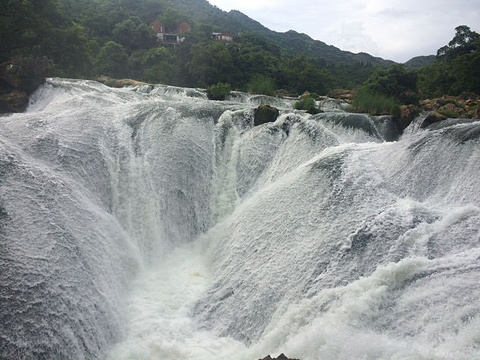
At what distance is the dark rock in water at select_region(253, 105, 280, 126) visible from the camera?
1342 cm

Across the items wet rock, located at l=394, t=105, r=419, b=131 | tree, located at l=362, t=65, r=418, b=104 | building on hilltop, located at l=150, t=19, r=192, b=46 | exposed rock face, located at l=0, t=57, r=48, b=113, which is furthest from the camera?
building on hilltop, located at l=150, t=19, r=192, b=46

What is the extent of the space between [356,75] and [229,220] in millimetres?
49826

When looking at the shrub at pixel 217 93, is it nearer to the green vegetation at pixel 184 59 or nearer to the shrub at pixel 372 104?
the green vegetation at pixel 184 59

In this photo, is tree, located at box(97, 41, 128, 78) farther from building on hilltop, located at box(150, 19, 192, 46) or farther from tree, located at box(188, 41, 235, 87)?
building on hilltop, located at box(150, 19, 192, 46)

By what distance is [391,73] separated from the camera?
2541cm

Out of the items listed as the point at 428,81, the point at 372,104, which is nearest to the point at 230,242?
the point at 372,104

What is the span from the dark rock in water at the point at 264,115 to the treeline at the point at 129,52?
1350cm

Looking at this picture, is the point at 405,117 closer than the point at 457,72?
Yes

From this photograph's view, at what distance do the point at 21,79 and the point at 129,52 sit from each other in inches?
1101

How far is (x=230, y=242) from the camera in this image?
9.66 metres

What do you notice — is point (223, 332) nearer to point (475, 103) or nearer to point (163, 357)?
point (163, 357)

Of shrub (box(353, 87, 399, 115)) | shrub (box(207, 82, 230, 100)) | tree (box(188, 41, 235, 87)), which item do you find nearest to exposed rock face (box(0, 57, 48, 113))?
shrub (box(207, 82, 230, 100))

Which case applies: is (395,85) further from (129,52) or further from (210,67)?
→ (129,52)

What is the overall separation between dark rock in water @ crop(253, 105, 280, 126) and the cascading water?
38.8 inches
